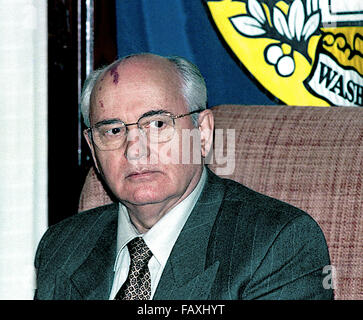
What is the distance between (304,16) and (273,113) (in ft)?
2.27

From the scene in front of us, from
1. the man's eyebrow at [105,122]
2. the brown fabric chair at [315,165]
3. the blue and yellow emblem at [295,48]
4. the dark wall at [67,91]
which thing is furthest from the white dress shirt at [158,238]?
the dark wall at [67,91]

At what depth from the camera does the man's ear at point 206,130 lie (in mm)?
1684

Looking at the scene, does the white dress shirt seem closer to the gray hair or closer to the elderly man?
the elderly man

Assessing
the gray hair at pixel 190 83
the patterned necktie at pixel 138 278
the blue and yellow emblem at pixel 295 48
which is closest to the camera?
the patterned necktie at pixel 138 278

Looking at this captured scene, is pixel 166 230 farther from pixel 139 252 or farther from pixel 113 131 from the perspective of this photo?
pixel 113 131

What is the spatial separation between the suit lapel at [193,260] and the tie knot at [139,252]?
87 millimetres

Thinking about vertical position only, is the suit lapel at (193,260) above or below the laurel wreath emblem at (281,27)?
below

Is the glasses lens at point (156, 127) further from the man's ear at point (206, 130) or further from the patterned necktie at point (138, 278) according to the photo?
the patterned necktie at point (138, 278)

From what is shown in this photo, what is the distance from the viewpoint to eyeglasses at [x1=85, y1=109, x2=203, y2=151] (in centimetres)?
159

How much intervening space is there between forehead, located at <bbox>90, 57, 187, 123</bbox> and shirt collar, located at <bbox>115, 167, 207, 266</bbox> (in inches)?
9.3

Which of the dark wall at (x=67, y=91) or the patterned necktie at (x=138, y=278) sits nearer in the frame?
the patterned necktie at (x=138, y=278)

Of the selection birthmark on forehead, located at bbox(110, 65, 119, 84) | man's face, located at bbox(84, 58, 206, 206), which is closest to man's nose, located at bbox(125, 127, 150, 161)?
man's face, located at bbox(84, 58, 206, 206)
